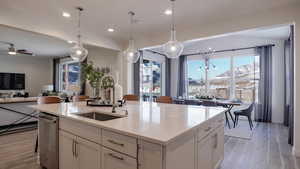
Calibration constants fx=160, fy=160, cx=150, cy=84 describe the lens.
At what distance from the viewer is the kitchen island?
1.15m

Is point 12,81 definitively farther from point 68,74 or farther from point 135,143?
point 135,143

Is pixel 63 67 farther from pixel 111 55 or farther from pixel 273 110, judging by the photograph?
pixel 273 110

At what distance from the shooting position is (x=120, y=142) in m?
1.30

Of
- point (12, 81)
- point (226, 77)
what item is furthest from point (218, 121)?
point (12, 81)

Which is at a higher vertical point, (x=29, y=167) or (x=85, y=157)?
(x=85, y=157)

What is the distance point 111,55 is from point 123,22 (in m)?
2.21

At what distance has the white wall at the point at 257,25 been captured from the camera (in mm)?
2930

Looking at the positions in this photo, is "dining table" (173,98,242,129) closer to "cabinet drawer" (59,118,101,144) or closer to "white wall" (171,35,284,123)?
"white wall" (171,35,284,123)

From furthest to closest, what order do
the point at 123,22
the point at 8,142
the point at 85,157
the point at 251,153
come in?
the point at 123,22 → the point at 8,142 → the point at 251,153 → the point at 85,157

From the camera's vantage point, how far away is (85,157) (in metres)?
1.64

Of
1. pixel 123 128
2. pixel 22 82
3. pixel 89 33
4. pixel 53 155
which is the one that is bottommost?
pixel 53 155

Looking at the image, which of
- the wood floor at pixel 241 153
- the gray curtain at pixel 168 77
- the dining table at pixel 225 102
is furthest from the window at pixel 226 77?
the wood floor at pixel 241 153

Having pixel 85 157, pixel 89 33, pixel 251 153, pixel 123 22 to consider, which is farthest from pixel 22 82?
pixel 251 153

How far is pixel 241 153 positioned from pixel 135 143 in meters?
2.65
